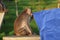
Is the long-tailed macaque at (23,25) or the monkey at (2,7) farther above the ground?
the monkey at (2,7)

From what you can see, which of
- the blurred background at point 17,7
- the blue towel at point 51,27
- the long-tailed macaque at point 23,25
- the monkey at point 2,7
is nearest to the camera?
the blue towel at point 51,27

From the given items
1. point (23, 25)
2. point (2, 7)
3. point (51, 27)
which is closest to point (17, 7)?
point (2, 7)

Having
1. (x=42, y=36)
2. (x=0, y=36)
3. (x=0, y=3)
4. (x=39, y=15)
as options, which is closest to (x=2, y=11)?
(x=0, y=3)

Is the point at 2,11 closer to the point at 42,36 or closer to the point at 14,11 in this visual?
the point at 14,11

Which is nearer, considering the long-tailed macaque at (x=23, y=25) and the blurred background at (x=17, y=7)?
the long-tailed macaque at (x=23, y=25)

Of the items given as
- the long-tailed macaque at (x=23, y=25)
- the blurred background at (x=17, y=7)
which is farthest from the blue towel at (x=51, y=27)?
the blurred background at (x=17, y=7)

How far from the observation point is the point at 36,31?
4.81 m

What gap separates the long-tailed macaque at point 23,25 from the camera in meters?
4.39

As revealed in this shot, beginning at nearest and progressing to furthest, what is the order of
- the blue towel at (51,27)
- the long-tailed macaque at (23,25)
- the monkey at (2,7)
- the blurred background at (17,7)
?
the blue towel at (51,27) < the long-tailed macaque at (23,25) < the monkey at (2,7) < the blurred background at (17,7)

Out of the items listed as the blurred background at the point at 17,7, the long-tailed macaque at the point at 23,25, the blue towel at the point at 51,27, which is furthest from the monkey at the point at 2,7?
the blue towel at the point at 51,27

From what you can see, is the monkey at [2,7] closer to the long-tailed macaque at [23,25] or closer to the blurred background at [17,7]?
the blurred background at [17,7]

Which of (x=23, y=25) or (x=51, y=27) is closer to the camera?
(x=51, y=27)

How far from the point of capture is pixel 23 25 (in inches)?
175

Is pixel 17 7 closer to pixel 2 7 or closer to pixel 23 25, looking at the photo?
pixel 2 7
